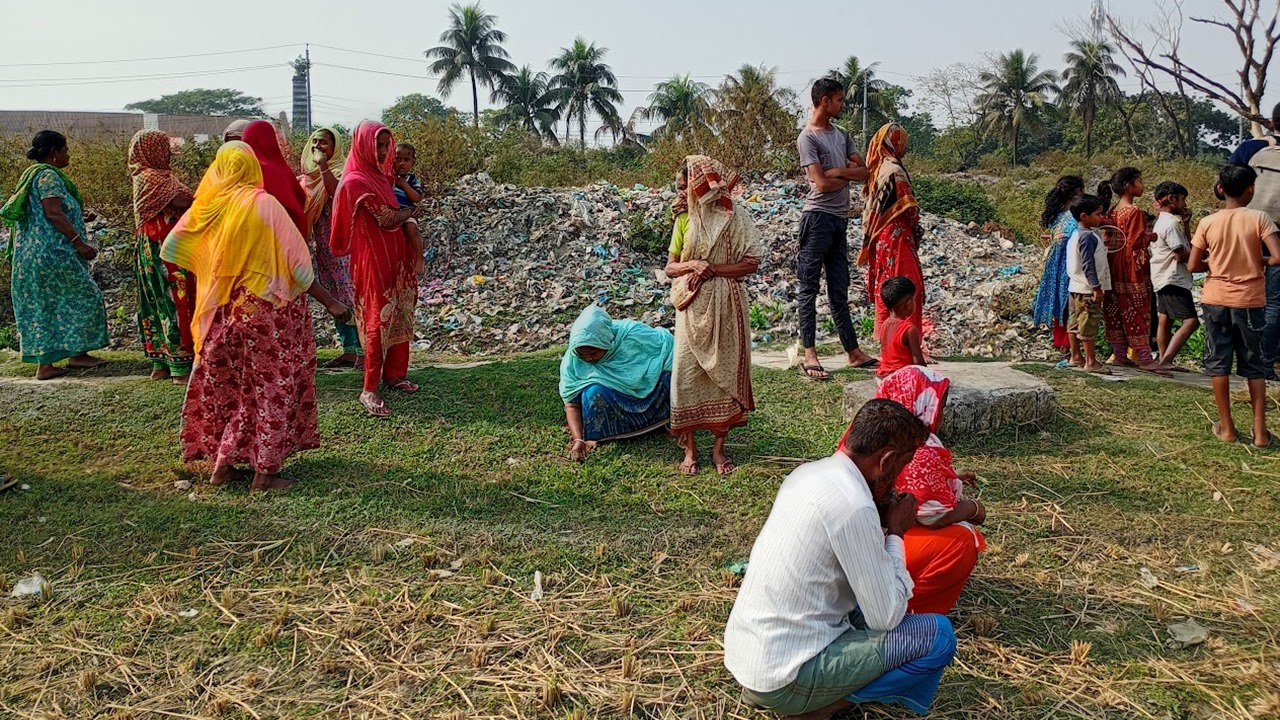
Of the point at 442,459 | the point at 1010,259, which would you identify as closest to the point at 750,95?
the point at 1010,259

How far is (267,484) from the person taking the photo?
15.5ft

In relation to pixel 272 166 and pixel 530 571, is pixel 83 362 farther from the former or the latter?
pixel 530 571

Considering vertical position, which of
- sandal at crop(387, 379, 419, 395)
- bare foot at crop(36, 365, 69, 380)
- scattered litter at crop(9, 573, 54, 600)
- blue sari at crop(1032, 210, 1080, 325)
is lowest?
scattered litter at crop(9, 573, 54, 600)

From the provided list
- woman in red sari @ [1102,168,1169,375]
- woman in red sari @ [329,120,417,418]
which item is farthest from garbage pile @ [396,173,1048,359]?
woman in red sari @ [329,120,417,418]

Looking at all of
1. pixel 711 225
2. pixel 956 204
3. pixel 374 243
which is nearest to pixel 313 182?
pixel 374 243

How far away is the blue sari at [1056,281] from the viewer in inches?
282

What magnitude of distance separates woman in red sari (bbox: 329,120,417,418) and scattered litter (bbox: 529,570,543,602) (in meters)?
2.52

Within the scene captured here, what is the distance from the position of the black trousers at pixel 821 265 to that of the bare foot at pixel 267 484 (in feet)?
13.0

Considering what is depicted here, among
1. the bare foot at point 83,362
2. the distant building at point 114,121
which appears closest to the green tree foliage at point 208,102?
the distant building at point 114,121

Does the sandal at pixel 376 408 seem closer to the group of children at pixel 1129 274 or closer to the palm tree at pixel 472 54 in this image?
the group of children at pixel 1129 274

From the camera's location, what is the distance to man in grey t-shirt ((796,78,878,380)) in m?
6.41

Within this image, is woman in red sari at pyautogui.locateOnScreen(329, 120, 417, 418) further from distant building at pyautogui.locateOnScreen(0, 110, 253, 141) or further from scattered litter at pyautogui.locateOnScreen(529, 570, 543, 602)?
distant building at pyautogui.locateOnScreen(0, 110, 253, 141)

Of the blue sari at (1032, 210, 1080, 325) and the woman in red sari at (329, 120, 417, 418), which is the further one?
the blue sari at (1032, 210, 1080, 325)

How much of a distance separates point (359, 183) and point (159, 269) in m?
2.00
